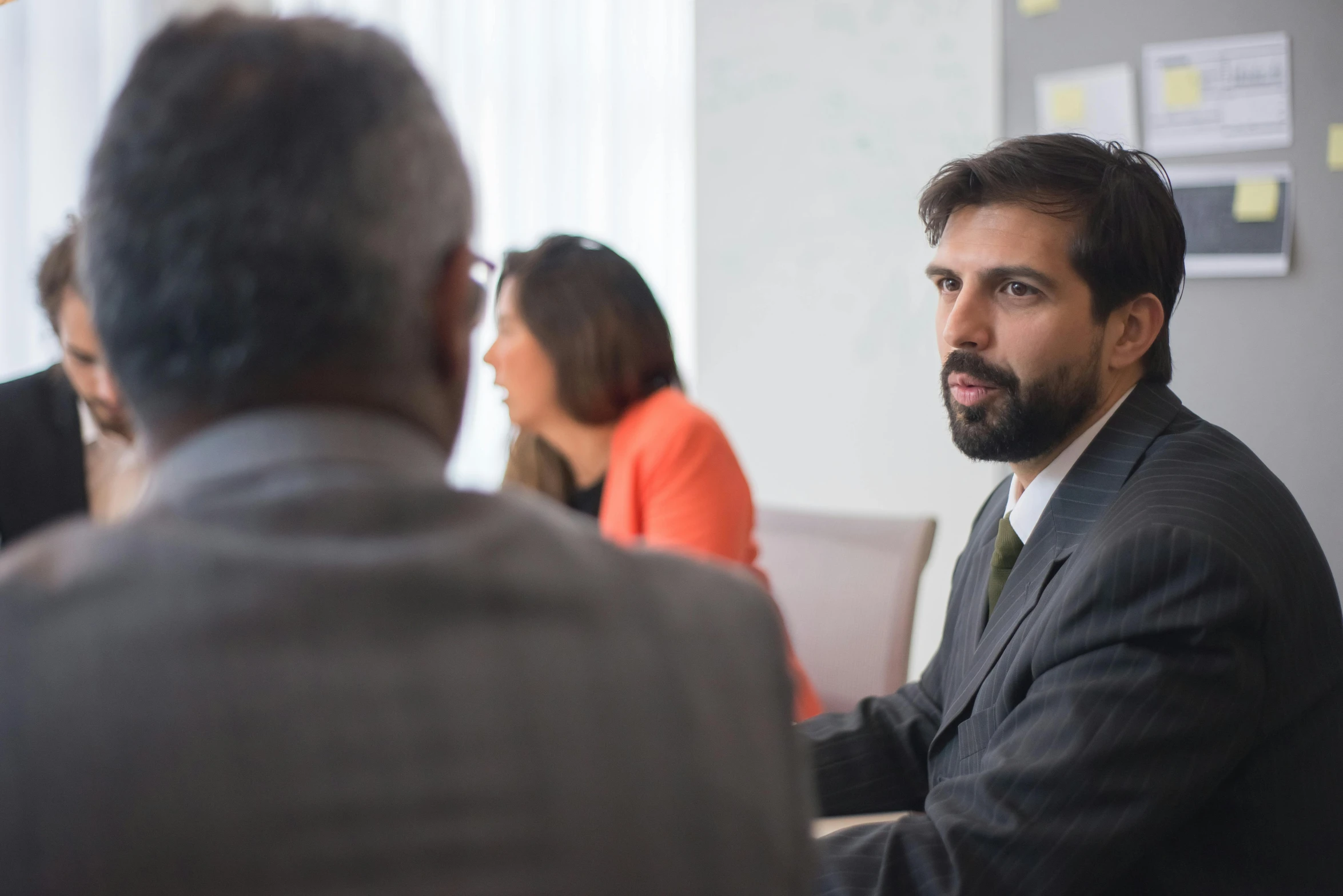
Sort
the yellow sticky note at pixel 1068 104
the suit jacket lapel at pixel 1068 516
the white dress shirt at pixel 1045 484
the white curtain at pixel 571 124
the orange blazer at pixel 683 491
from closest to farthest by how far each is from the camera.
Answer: the suit jacket lapel at pixel 1068 516 → the white dress shirt at pixel 1045 484 → the orange blazer at pixel 683 491 → the yellow sticky note at pixel 1068 104 → the white curtain at pixel 571 124

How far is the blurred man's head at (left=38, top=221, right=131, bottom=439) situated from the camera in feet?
5.00

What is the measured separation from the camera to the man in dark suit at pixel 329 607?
1.51 feet

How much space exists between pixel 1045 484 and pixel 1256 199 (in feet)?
4.63

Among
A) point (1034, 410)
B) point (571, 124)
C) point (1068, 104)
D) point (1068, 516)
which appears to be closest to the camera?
point (1068, 516)

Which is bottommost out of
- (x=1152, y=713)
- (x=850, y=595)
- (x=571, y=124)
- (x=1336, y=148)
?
(x=850, y=595)

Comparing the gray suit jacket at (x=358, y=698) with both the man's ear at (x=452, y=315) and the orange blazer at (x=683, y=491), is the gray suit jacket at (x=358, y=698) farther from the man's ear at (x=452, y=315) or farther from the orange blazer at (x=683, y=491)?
the orange blazer at (x=683, y=491)

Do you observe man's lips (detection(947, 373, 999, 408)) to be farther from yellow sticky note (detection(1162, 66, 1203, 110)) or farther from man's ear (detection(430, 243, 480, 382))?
yellow sticky note (detection(1162, 66, 1203, 110))

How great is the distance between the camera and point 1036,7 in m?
2.67

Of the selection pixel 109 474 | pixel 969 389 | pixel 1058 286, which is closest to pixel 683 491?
pixel 969 389

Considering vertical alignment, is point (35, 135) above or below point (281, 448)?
above

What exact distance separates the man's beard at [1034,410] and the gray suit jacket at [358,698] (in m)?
0.95

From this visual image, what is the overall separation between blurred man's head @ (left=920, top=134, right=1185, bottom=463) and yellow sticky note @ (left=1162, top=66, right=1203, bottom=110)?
1.20 m

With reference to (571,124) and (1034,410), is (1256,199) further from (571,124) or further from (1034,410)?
(571,124)

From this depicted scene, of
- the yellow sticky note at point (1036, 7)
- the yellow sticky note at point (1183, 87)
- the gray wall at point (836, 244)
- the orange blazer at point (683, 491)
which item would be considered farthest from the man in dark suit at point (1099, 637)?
the gray wall at point (836, 244)
